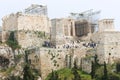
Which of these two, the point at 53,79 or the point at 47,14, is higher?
the point at 47,14

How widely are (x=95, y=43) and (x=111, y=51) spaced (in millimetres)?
8494

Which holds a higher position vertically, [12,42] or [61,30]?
[61,30]

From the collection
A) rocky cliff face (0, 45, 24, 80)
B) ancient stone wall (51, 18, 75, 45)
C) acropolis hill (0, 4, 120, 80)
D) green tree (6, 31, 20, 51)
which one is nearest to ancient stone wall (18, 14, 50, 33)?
acropolis hill (0, 4, 120, 80)

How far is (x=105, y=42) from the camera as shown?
109m

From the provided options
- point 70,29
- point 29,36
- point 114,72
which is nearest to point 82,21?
point 70,29

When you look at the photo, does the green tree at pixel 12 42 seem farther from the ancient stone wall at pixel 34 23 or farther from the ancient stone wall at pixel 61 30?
the ancient stone wall at pixel 61 30

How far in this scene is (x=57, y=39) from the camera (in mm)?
118375

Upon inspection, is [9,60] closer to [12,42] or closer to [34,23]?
[12,42]

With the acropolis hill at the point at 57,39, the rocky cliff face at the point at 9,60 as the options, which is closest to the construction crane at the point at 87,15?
the acropolis hill at the point at 57,39

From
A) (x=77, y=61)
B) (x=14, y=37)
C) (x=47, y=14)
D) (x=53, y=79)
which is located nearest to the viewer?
(x=53, y=79)

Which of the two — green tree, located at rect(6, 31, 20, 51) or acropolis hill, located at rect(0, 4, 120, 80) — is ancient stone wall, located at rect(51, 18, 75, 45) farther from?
green tree, located at rect(6, 31, 20, 51)

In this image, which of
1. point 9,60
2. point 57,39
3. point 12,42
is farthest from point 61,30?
point 9,60

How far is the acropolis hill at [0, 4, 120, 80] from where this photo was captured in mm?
109188

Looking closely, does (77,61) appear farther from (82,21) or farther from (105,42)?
(82,21)
